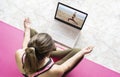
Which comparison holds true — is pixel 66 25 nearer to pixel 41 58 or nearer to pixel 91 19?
pixel 91 19

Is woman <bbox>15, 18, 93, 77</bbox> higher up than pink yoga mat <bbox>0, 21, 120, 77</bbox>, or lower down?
higher up

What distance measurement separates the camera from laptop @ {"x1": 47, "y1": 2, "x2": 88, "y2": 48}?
2320 mm

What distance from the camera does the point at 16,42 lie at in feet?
6.57

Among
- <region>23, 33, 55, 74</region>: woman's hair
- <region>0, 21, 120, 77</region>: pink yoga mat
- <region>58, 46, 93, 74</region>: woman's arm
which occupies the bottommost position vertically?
<region>0, 21, 120, 77</region>: pink yoga mat

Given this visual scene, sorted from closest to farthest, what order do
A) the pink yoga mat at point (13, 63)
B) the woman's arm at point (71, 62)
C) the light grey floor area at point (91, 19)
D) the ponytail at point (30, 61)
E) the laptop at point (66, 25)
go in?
the ponytail at point (30, 61) < the woman's arm at point (71, 62) < the pink yoga mat at point (13, 63) < the laptop at point (66, 25) < the light grey floor area at point (91, 19)

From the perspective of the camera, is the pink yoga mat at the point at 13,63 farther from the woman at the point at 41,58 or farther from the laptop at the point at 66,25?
the laptop at the point at 66,25

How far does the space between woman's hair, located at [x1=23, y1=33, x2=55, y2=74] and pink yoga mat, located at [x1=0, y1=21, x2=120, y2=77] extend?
41 cm

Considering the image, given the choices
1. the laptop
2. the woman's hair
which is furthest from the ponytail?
the laptop

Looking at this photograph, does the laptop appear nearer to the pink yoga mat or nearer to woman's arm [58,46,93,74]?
the pink yoga mat

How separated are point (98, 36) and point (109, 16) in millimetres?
259

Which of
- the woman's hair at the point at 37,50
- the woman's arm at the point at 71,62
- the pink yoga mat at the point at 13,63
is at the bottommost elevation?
the pink yoga mat at the point at 13,63

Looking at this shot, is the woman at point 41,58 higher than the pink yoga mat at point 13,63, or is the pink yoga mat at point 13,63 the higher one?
the woman at point 41,58

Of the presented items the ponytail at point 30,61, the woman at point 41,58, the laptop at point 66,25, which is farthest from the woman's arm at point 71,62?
the laptop at point 66,25

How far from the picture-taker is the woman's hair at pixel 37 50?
138 cm
